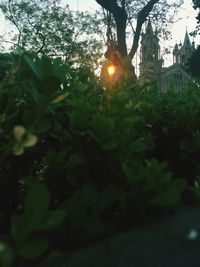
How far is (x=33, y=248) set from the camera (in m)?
0.69

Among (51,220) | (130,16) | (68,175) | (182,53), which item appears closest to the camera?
(51,220)

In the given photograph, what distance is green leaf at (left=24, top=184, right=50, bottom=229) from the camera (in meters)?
0.71

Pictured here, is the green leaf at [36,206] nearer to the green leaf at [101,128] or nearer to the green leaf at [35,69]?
the green leaf at [101,128]

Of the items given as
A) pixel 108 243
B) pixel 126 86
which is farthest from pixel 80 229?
pixel 126 86

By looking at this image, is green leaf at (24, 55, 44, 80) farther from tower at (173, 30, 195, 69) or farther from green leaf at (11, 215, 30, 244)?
tower at (173, 30, 195, 69)

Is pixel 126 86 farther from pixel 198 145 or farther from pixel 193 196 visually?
pixel 193 196

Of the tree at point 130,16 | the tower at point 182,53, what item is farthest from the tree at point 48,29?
the tower at point 182,53

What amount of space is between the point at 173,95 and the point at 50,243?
189 cm

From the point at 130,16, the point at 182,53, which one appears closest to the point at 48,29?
the point at 130,16

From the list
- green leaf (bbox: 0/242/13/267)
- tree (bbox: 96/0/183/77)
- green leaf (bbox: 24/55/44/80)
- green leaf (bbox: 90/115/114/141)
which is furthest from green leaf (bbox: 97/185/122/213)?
tree (bbox: 96/0/183/77)

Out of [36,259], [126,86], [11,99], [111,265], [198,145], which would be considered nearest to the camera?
[111,265]

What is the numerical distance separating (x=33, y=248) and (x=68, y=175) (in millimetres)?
344

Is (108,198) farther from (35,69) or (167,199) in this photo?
(35,69)

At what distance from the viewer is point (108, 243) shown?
667 millimetres
